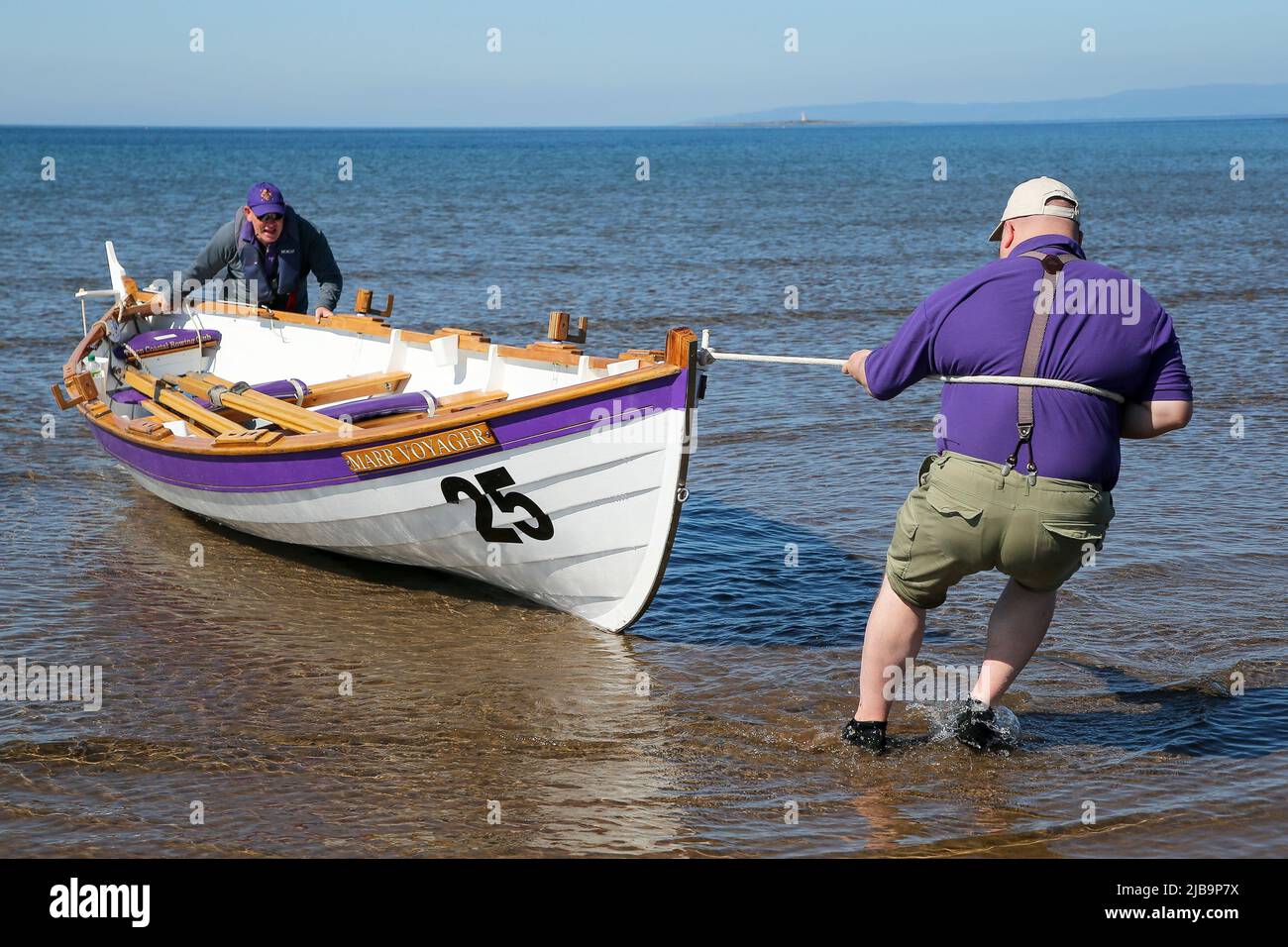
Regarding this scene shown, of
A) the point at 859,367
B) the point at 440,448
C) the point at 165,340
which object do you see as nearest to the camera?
the point at 859,367

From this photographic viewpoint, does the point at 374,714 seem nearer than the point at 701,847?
No

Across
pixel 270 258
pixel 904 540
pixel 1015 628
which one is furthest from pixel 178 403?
pixel 1015 628

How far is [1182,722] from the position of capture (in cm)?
579

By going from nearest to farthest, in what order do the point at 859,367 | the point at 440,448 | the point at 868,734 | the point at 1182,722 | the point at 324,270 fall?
the point at 859,367 < the point at 868,734 < the point at 1182,722 < the point at 440,448 < the point at 324,270

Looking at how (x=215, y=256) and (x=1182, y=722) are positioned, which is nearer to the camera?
(x=1182, y=722)

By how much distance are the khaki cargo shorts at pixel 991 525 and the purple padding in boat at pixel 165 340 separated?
767cm

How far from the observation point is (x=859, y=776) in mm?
5324

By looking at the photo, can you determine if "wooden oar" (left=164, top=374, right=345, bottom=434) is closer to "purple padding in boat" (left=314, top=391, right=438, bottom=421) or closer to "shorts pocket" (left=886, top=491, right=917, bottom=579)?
"purple padding in boat" (left=314, top=391, right=438, bottom=421)

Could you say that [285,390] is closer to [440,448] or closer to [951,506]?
[440,448]

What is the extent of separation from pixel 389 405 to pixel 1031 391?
5145 millimetres

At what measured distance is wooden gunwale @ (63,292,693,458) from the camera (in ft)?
20.9
